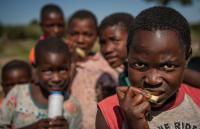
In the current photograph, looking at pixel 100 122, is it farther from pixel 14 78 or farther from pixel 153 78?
pixel 14 78

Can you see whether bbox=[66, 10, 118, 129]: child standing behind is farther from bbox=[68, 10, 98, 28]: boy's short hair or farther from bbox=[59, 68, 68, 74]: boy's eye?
bbox=[59, 68, 68, 74]: boy's eye

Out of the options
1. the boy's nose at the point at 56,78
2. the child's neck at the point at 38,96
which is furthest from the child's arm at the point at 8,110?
the boy's nose at the point at 56,78

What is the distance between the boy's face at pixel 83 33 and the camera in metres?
4.40

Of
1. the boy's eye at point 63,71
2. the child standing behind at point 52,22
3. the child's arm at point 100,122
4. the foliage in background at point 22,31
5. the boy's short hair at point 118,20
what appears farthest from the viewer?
the foliage in background at point 22,31

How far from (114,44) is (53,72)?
643 mm

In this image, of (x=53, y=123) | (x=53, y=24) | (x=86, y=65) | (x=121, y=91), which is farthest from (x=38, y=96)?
(x=53, y=24)

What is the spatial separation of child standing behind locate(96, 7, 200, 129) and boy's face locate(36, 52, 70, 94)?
1322 millimetres

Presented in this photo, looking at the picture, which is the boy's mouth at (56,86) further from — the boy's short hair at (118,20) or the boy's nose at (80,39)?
the boy's nose at (80,39)

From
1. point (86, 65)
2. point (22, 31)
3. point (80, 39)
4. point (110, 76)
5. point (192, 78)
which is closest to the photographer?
point (192, 78)

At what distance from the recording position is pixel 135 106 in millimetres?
1885

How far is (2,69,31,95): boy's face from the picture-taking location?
15.0 feet

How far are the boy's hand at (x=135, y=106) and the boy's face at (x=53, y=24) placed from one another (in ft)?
11.2

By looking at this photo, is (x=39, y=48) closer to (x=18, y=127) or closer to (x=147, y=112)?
(x=18, y=127)

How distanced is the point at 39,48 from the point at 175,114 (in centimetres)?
195
